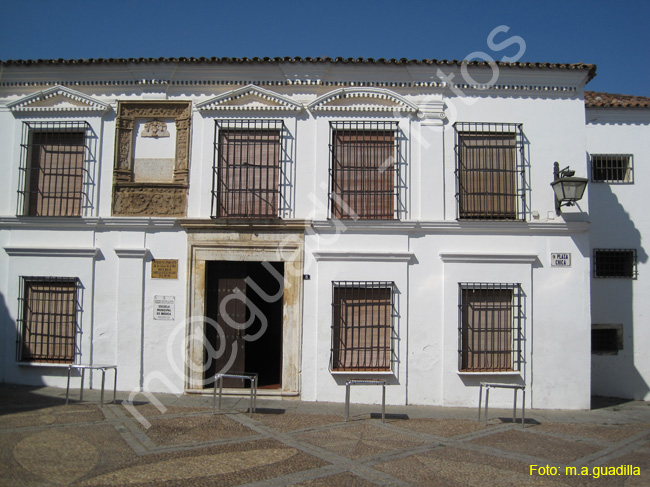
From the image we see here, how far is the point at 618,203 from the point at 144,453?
31.9ft

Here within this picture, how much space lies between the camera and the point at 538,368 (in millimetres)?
8672

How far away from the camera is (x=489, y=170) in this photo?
898 centimetres

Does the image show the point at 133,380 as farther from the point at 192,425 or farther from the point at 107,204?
the point at 107,204

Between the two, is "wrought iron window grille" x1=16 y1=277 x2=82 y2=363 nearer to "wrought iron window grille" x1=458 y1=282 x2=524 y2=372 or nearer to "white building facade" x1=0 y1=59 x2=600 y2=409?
"white building facade" x1=0 y1=59 x2=600 y2=409

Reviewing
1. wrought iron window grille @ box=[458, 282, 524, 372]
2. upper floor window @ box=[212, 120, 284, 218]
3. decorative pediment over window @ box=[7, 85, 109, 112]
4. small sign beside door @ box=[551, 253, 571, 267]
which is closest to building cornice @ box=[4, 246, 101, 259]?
upper floor window @ box=[212, 120, 284, 218]

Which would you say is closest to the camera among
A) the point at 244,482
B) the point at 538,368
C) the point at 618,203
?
the point at 244,482

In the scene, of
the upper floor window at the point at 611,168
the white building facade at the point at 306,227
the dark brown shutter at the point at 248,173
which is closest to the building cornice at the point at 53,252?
the white building facade at the point at 306,227

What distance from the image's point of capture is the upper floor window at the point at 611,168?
10.3 meters

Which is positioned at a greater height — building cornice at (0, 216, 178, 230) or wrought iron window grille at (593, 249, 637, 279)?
building cornice at (0, 216, 178, 230)

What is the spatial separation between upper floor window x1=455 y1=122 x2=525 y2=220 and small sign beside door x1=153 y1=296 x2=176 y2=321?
5.36 metres

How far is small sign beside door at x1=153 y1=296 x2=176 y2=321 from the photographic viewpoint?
891cm

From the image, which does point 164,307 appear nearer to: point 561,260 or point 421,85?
point 421,85

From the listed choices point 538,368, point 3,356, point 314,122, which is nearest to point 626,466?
point 538,368

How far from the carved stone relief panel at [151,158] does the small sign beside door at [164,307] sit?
1512 millimetres
